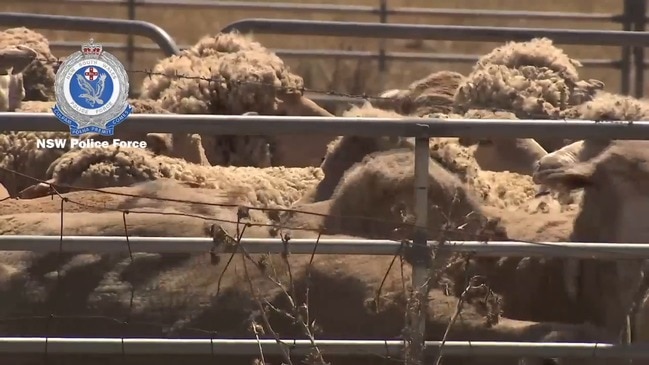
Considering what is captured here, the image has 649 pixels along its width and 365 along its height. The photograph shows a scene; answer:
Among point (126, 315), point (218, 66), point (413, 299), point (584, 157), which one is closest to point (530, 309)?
point (584, 157)

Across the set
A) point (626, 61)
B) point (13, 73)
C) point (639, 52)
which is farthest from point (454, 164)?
point (639, 52)

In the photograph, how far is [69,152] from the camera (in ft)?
16.9

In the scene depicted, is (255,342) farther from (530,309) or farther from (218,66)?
(218,66)

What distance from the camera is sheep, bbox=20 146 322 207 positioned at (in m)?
4.82

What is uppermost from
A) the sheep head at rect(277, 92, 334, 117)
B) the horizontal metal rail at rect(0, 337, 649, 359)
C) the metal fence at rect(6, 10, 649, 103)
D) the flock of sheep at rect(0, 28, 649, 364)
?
the metal fence at rect(6, 10, 649, 103)

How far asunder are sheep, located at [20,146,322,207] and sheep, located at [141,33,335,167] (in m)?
0.70

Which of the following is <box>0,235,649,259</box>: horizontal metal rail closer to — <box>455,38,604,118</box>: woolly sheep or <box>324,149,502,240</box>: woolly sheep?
<box>324,149,502,240</box>: woolly sheep

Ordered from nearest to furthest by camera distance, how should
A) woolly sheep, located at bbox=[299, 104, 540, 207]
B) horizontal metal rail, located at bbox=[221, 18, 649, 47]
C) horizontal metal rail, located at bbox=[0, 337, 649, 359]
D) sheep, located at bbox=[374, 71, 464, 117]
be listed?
horizontal metal rail, located at bbox=[0, 337, 649, 359], woolly sheep, located at bbox=[299, 104, 540, 207], sheep, located at bbox=[374, 71, 464, 117], horizontal metal rail, located at bbox=[221, 18, 649, 47]

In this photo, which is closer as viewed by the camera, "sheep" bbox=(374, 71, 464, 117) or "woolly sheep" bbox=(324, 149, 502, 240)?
"woolly sheep" bbox=(324, 149, 502, 240)

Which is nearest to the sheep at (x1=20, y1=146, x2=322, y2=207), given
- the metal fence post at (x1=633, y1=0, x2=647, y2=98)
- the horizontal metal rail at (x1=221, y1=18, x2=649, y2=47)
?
the horizontal metal rail at (x1=221, y1=18, x2=649, y2=47)

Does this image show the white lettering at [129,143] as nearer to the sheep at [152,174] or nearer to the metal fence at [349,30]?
the sheep at [152,174]

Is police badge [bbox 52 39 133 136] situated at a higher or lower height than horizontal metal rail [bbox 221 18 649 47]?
lower

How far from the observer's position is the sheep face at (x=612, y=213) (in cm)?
369

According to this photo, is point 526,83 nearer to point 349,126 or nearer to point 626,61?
point 626,61
